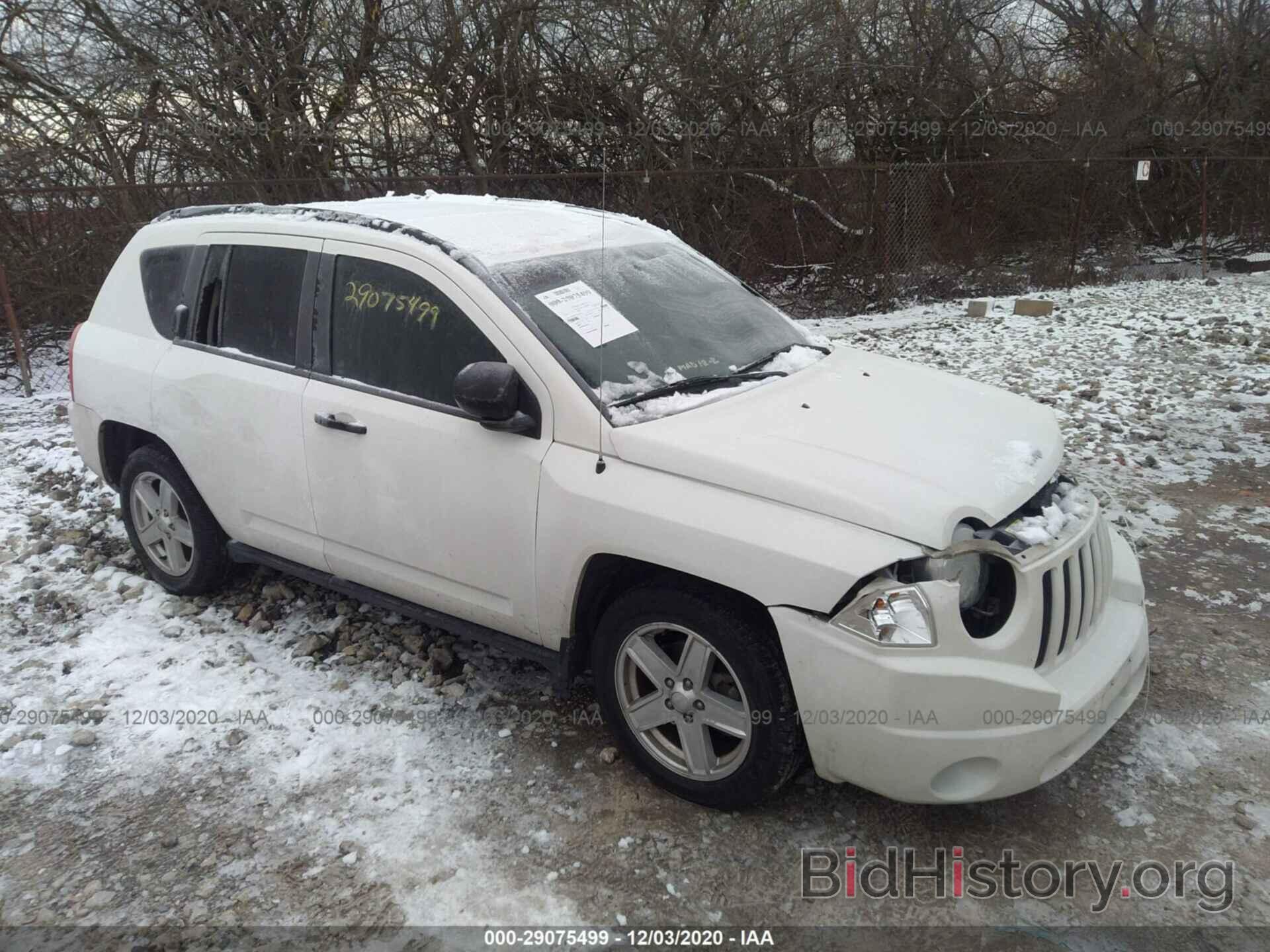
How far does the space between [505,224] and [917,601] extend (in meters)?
2.23

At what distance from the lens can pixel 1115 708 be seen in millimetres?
3000

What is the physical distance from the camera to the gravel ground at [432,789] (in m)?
2.76

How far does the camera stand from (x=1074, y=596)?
2.89 m

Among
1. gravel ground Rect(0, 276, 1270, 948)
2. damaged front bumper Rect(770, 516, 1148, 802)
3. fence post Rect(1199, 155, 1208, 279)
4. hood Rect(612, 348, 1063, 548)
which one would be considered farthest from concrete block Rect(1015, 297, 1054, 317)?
damaged front bumper Rect(770, 516, 1148, 802)

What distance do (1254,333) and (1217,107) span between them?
832cm

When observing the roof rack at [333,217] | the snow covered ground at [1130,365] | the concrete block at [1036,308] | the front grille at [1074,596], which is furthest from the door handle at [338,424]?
the concrete block at [1036,308]

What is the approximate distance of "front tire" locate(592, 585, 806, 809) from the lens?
281cm

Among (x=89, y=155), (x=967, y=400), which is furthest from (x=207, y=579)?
(x=89, y=155)

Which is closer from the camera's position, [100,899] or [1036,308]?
[100,899]

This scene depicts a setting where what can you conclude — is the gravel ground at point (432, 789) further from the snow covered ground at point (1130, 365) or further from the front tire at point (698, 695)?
the snow covered ground at point (1130, 365)

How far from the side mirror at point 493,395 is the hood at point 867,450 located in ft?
1.17

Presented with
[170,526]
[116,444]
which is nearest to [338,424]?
[170,526]

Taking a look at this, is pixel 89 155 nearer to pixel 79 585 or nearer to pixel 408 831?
pixel 79 585

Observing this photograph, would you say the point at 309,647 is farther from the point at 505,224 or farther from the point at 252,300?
the point at 505,224
